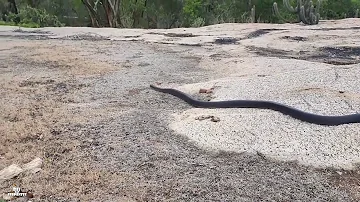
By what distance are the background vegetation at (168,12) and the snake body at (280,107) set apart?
12.5 metres

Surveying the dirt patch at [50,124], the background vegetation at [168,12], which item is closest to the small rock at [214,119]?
the dirt patch at [50,124]

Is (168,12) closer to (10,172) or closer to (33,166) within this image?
(33,166)

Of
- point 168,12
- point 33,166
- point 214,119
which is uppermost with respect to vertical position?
point 168,12

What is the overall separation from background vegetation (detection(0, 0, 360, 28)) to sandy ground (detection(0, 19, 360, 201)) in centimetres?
1074

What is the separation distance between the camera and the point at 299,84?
527cm

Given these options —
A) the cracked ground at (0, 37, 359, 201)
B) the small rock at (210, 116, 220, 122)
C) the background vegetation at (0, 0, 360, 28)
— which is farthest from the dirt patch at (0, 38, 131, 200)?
the background vegetation at (0, 0, 360, 28)

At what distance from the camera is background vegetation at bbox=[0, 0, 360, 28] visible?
725 inches

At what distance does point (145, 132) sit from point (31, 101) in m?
1.93

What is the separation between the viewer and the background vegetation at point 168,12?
18.4 metres

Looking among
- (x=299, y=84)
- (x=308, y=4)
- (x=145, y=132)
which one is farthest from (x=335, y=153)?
(x=308, y=4)

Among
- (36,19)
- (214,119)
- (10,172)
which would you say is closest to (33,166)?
(10,172)

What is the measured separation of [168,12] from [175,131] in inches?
711

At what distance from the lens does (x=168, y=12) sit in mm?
21484

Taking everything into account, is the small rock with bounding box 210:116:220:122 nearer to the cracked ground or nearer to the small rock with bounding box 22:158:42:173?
the cracked ground
